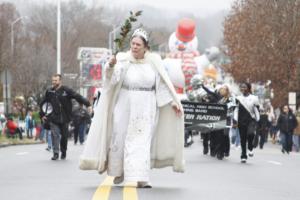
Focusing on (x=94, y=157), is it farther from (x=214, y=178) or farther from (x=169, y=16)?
(x=169, y=16)

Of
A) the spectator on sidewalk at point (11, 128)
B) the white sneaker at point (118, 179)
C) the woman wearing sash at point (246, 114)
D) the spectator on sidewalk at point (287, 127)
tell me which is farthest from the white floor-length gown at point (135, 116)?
the spectator on sidewalk at point (11, 128)

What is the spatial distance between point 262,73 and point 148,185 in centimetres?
4471

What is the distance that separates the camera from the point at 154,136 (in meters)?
13.4

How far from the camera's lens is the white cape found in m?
13.0

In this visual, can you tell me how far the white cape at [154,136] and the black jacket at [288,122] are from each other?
2236 centimetres

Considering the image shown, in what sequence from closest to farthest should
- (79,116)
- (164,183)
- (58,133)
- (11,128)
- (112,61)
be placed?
1. (112,61)
2. (164,183)
3. (58,133)
4. (79,116)
5. (11,128)

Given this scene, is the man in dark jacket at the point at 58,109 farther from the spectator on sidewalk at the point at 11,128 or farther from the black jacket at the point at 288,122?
the spectator on sidewalk at the point at 11,128

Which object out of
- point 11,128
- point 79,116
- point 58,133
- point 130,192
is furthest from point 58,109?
point 11,128

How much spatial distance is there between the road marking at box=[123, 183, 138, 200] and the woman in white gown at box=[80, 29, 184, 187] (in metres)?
0.13

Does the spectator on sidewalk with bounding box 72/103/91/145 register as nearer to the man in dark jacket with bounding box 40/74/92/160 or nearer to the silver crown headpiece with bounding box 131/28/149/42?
the man in dark jacket with bounding box 40/74/92/160

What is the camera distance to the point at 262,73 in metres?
57.1

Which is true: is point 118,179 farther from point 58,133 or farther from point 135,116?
point 58,133

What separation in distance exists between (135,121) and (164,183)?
4.88ft

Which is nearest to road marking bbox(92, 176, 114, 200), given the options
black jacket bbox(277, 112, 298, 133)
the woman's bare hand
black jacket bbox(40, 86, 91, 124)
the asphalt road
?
the asphalt road
